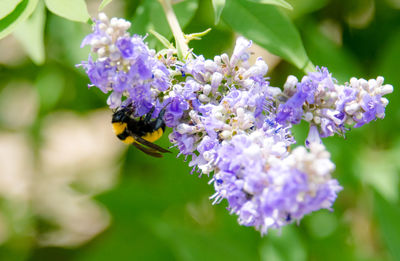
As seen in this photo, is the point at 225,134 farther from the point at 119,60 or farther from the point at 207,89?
the point at 119,60

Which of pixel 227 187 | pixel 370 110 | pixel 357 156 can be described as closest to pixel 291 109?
pixel 370 110

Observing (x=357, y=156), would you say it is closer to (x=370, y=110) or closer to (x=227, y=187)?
(x=370, y=110)

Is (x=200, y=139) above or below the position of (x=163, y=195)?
above

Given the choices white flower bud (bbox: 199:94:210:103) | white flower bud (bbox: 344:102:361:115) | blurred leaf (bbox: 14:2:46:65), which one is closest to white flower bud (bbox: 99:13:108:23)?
white flower bud (bbox: 199:94:210:103)

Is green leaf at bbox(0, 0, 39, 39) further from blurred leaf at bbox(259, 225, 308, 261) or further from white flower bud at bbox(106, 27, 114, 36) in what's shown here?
blurred leaf at bbox(259, 225, 308, 261)

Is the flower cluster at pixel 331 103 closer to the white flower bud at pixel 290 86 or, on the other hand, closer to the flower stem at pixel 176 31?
the white flower bud at pixel 290 86
